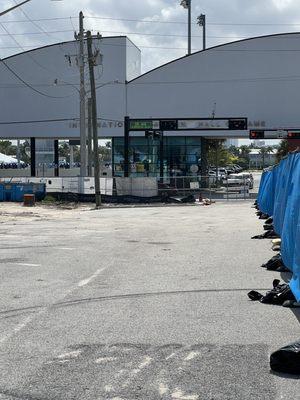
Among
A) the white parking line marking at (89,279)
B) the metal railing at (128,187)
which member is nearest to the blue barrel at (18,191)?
the metal railing at (128,187)

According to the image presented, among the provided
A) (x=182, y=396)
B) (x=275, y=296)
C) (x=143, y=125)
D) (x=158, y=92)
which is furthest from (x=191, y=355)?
(x=158, y=92)

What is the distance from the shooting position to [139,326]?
6922mm

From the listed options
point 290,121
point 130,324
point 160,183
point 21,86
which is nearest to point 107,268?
point 130,324

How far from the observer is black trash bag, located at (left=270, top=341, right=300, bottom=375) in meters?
5.28

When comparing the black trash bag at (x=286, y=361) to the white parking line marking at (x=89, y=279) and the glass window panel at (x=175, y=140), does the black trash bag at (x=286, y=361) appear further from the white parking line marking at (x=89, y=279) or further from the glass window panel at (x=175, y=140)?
the glass window panel at (x=175, y=140)

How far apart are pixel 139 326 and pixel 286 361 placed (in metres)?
2.08

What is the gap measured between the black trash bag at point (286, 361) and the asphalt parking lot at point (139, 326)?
0.30ft

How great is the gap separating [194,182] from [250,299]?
39.4 m

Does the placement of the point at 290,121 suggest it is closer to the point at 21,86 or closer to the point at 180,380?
the point at 21,86

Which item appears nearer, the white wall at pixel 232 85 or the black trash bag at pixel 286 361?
the black trash bag at pixel 286 361

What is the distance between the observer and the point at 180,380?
5.07m

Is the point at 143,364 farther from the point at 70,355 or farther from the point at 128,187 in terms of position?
the point at 128,187

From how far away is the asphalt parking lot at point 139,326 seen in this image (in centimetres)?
498

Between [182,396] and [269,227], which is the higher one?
[182,396]
